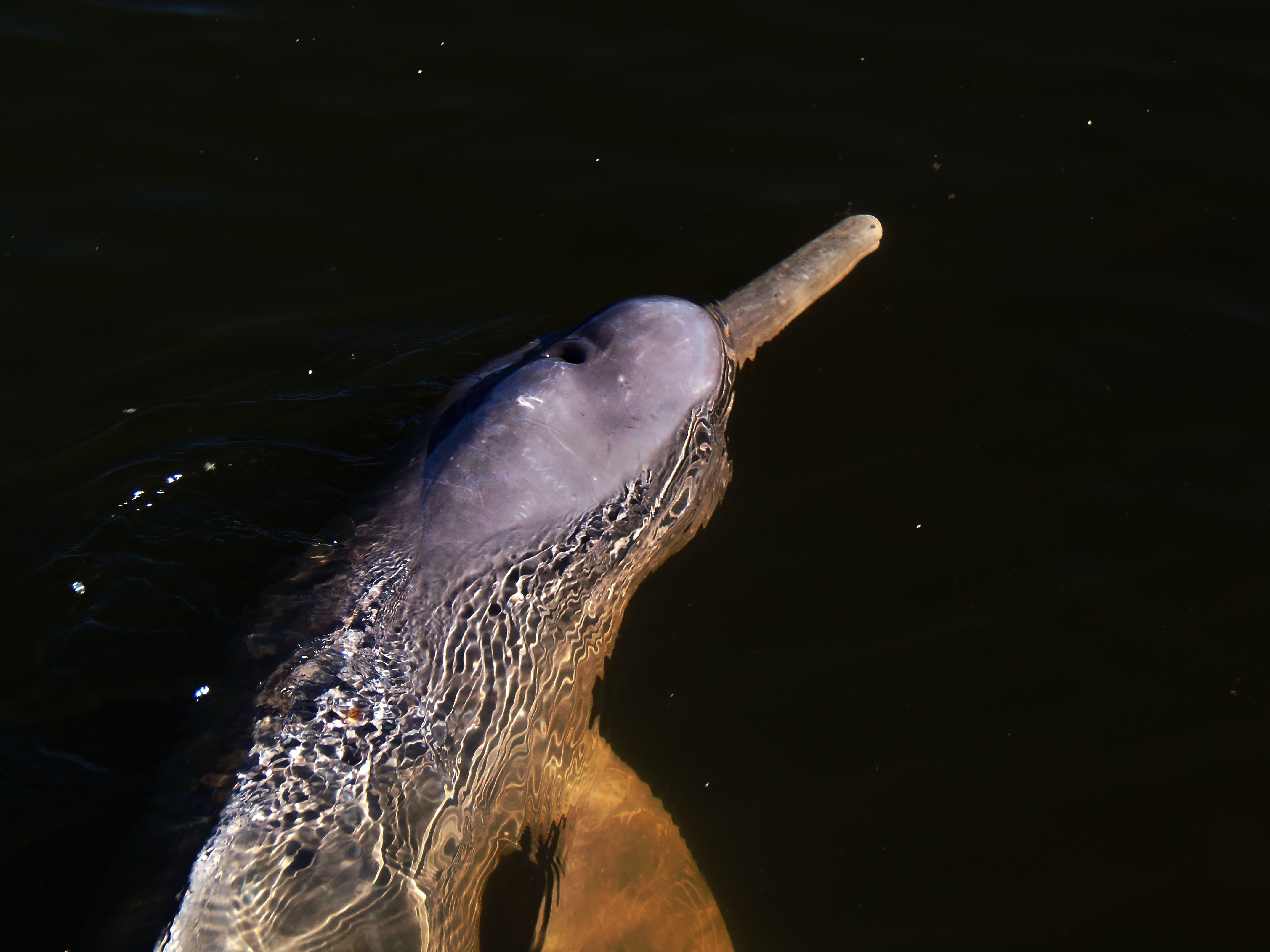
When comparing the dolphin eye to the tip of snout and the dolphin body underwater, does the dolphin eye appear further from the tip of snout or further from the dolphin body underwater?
the tip of snout

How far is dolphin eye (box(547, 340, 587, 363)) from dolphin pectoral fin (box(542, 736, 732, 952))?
174cm

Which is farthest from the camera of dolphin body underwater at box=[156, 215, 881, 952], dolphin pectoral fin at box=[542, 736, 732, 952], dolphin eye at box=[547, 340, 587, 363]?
dolphin eye at box=[547, 340, 587, 363]

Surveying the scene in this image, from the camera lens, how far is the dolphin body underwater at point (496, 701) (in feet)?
10.1

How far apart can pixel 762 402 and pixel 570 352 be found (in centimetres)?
150

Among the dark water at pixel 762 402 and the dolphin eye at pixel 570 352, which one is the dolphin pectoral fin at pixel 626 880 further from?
the dolphin eye at pixel 570 352

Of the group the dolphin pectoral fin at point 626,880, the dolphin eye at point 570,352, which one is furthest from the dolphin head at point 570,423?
the dolphin pectoral fin at point 626,880

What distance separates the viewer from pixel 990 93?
6688 millimetres

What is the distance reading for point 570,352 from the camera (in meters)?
4.09

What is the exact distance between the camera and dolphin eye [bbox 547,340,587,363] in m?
4.07

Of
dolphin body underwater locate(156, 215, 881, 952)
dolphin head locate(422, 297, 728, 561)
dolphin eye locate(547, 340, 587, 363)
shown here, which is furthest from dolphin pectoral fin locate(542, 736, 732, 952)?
dolphin eye locate(547, 340, 587, 363)

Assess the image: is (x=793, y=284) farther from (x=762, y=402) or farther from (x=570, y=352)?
(x=570, y=352)

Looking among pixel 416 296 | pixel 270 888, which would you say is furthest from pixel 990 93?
pixel 270 888

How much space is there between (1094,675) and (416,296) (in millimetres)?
4323

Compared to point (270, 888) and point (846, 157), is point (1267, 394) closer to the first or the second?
point (846, 157)
